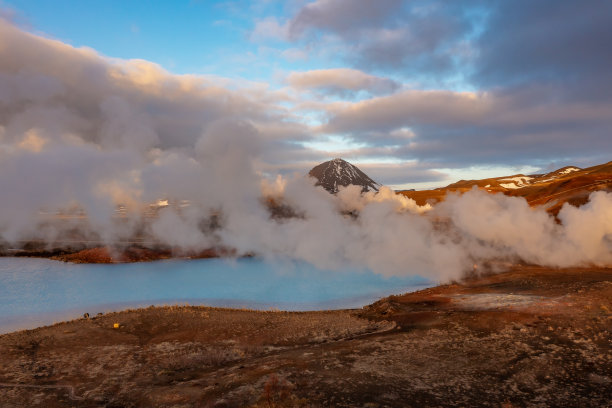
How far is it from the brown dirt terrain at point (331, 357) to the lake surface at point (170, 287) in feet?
25.3

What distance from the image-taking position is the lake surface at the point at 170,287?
122ft

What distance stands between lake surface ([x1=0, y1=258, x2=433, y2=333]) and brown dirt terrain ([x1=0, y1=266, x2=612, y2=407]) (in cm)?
771

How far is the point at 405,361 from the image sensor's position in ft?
62.0

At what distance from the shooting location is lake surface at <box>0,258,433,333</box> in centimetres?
3725

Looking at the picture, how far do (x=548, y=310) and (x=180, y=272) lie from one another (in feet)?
159

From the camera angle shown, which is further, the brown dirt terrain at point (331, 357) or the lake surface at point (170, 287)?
the lake surface at point (170, 287)

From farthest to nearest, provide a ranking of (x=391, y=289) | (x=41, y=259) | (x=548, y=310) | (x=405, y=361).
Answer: (x=41, y=259) → (x=391, y=289) → (x=548, y=310) → (x=405, y=361)

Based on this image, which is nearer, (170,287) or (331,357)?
(331,357)

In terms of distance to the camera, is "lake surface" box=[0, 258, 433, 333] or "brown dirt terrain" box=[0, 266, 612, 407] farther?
"lake surface" box=[0, 258, 433, 333]

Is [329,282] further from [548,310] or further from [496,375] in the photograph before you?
[496,375]

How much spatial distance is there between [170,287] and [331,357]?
108 ft

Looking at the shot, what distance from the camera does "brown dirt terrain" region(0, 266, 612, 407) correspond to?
15.5 m

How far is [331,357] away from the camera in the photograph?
1967 centimetres

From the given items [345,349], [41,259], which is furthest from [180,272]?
[345,349]
